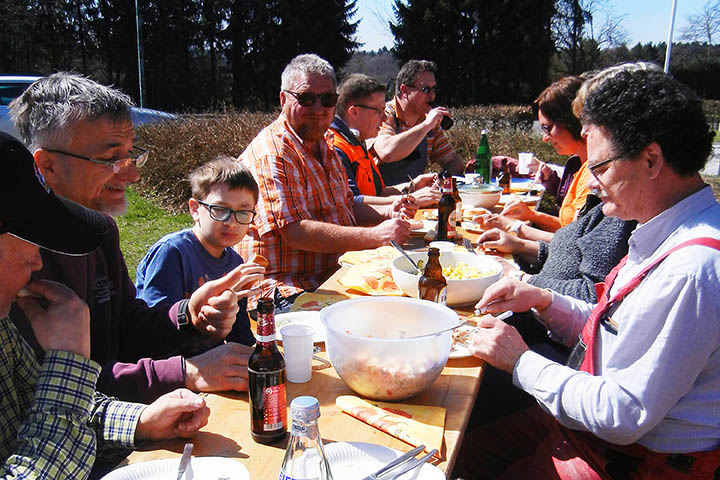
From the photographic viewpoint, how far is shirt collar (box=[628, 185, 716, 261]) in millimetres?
1570

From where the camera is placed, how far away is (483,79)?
31969mm

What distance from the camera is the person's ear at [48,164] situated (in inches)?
73.6

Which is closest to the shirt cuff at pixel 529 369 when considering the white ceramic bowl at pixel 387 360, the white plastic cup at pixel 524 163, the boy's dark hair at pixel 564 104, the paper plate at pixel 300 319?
the white ceramic bowl at pixel 387 360

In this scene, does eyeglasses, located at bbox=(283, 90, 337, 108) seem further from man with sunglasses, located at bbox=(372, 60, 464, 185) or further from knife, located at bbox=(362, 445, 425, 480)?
knife, located at bbox=(362, 445, 425, 480)

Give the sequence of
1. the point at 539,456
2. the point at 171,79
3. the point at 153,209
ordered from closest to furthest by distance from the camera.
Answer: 1. the point at 539,456
2. the point at 153,209
3. the point at 171,79

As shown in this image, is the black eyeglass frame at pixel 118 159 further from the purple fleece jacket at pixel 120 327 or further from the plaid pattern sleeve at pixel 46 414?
the plaid pattern sleeve at pixel 46 414

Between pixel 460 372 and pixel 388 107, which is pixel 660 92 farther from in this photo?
pixel 388 107

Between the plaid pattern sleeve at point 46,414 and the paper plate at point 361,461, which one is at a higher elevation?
the plaid pattern sleeve at point 46,414

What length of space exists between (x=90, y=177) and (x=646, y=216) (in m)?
1.88

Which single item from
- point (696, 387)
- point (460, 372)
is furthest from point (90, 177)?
point (696, 387)

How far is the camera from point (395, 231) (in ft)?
10.00

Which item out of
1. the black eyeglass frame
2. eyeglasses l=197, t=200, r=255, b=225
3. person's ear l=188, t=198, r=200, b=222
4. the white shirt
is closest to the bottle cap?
the white shirt

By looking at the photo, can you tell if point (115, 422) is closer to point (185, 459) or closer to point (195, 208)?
point (185, 459)

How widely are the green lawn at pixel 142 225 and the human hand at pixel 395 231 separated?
12.2 feet
